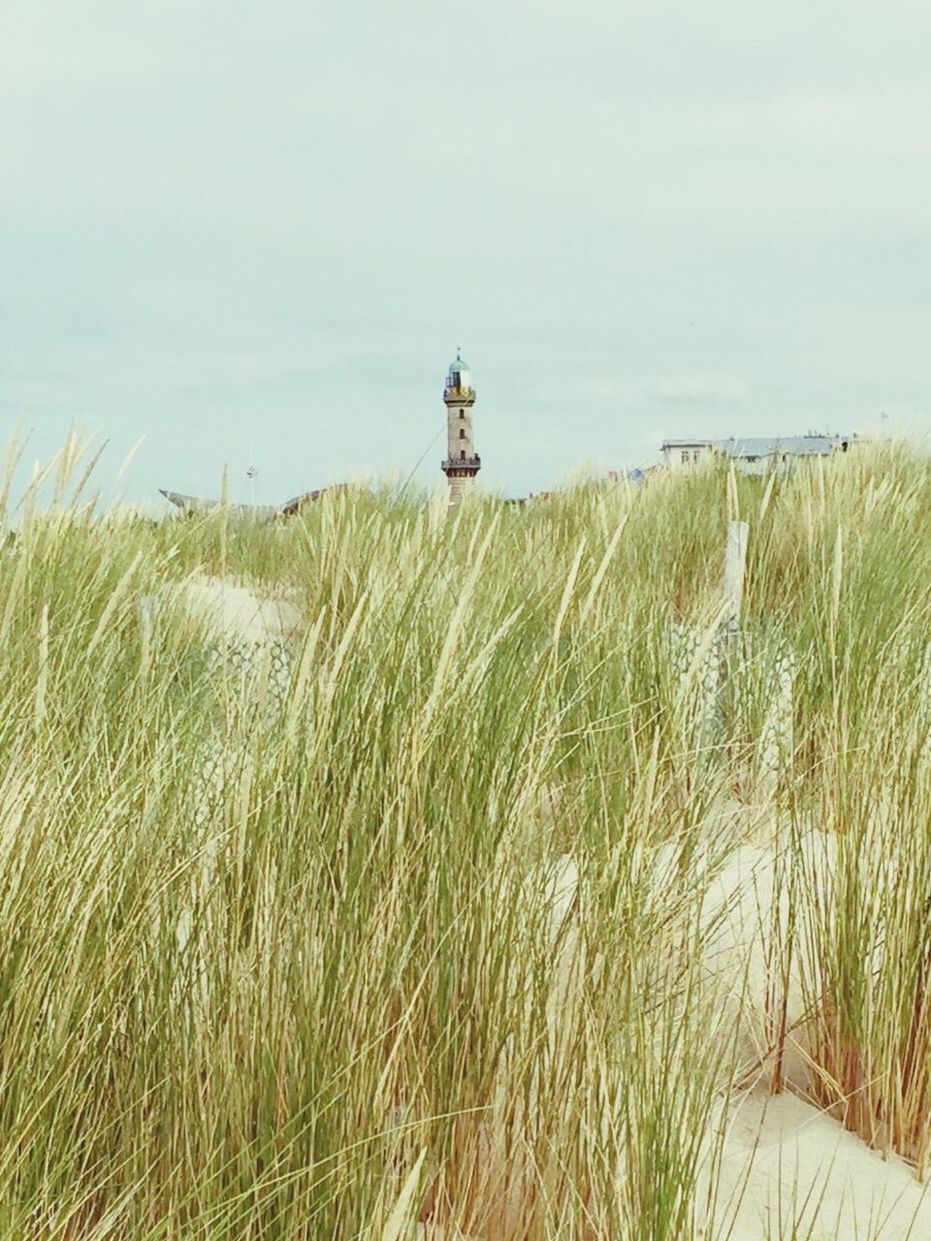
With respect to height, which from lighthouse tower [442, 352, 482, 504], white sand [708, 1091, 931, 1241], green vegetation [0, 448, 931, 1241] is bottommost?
white sand [708, 1091, 931, 1241]

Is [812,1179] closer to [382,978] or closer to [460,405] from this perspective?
[382,978]

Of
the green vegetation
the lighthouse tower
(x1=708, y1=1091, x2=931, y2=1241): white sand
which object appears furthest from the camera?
the lighthouse tower

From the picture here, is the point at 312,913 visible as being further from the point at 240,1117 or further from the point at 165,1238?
the point at 165,1238

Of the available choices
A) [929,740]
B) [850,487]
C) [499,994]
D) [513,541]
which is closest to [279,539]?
[513,541]

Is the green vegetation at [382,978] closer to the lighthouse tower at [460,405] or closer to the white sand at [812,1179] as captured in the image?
the white sand at [812,1179]

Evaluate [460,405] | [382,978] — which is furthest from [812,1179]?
[460,405]

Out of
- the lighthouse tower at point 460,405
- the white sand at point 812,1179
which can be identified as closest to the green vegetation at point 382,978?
the white sand at point 812,1179

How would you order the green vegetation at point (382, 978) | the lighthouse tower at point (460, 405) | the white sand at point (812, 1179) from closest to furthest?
1. the green vegetation at point (382, 978)
2. the white sand at point (812, 1179)
3. the lighthouse tower at point (460, 405)

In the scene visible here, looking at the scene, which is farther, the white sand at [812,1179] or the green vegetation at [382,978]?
the white sand at [812,1179]

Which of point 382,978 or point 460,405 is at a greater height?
point 460,405

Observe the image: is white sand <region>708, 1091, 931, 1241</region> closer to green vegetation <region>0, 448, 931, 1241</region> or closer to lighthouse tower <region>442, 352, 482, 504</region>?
green vegetation <region>0, 448, 931, 1241</region>

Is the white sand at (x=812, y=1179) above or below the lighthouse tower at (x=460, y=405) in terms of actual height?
below

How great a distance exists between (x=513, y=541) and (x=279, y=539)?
241cm

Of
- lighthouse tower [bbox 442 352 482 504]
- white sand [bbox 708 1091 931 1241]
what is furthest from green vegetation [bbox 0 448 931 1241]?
lighthouse tower [bbox 442 352 482 504]
